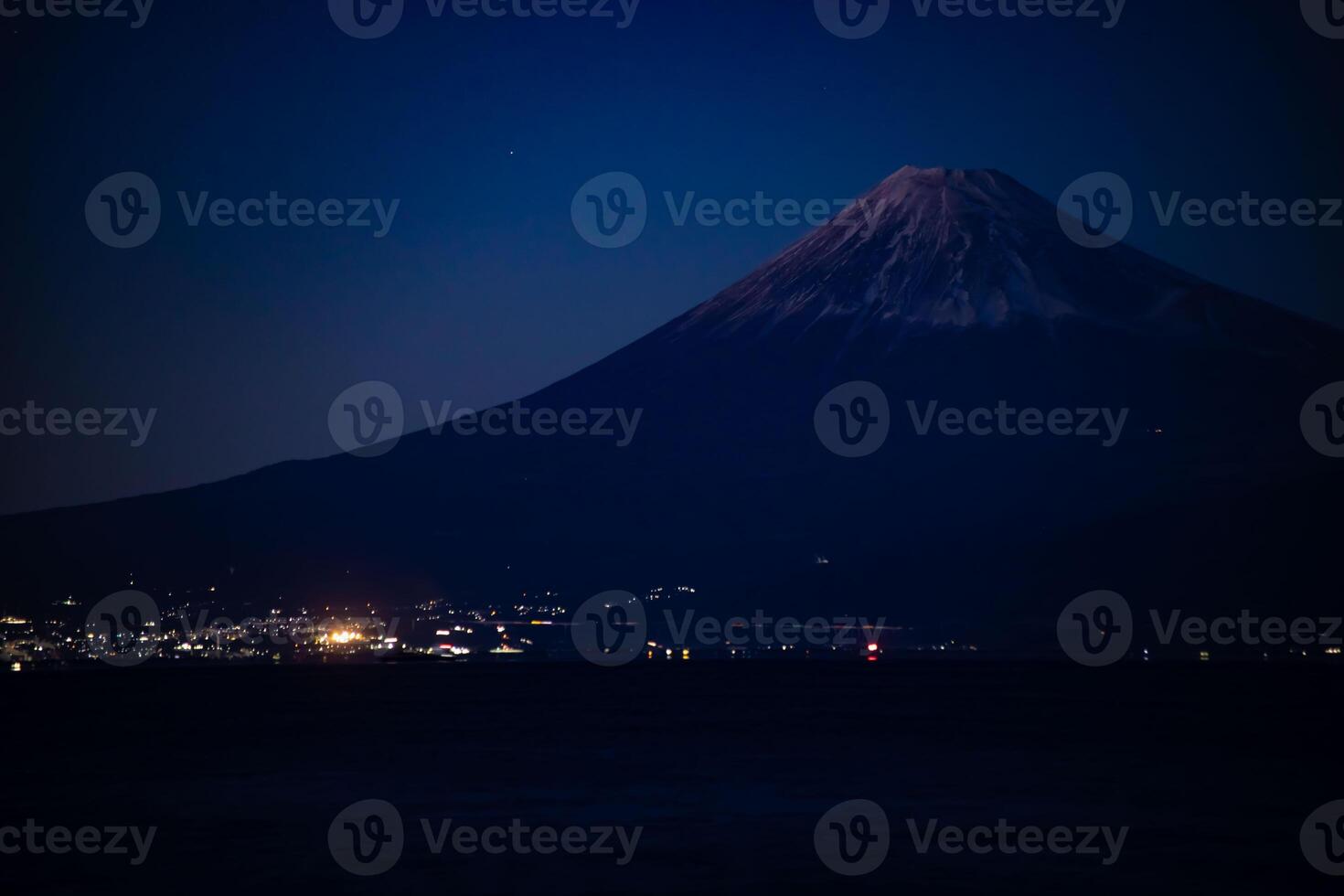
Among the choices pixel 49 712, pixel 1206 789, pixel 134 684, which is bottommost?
pixel 1206 789

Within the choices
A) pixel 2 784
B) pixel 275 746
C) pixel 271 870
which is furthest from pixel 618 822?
pixel 275 746

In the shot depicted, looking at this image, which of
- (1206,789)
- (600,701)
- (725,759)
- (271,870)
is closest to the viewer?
(271,870)

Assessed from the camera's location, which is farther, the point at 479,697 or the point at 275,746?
the point at 479,697

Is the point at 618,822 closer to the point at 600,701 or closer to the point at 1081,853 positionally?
the point at 1081,853

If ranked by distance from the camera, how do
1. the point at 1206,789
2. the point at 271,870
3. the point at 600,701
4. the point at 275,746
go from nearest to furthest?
the point at 271,870, the point at 1206,789, the point at 275,746, the point at 600,701

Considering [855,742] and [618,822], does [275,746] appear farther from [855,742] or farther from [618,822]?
[618,822]

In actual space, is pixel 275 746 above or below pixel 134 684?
below
